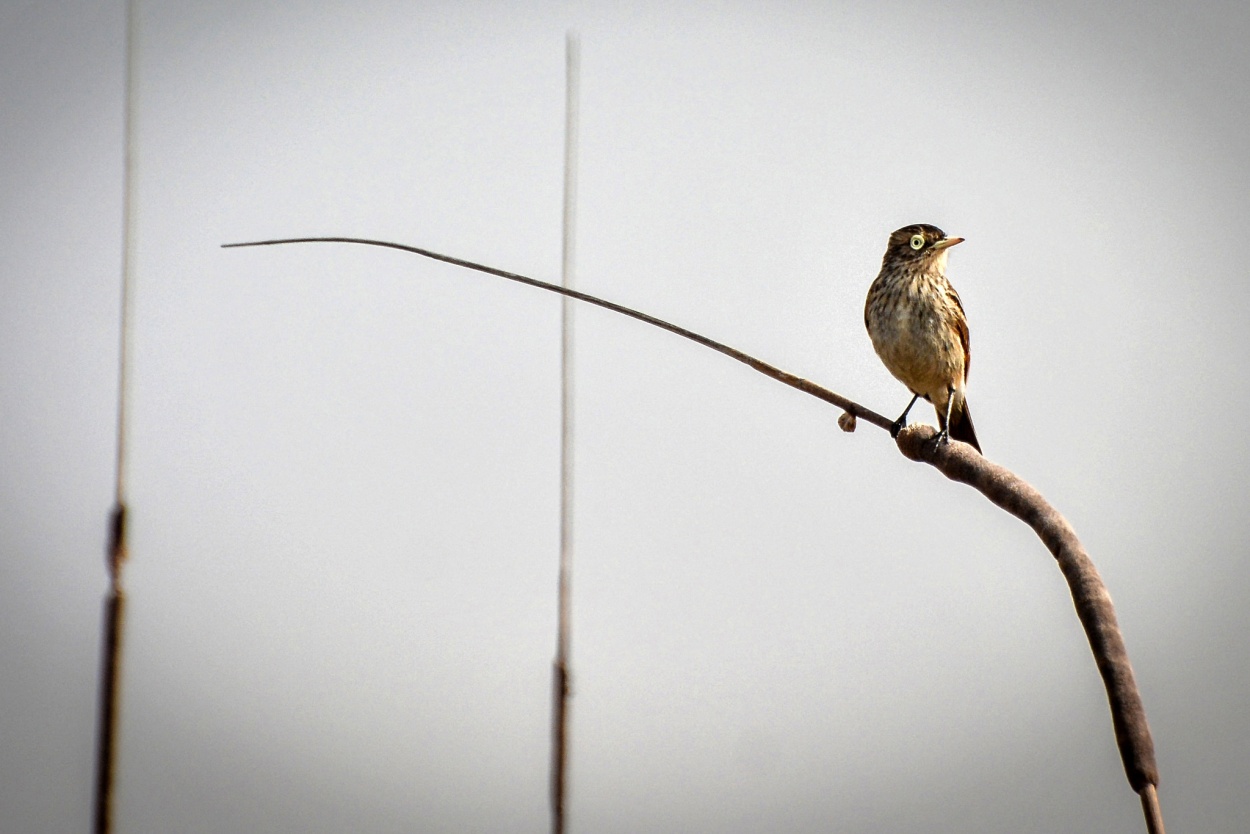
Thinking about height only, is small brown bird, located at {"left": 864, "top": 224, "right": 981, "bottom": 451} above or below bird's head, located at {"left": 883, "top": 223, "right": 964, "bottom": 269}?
below

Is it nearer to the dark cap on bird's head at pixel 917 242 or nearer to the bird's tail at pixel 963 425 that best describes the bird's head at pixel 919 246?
the dark cap on bird's head at pixel 917 242

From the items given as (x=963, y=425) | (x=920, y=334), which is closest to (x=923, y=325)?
(x=920, y=334)

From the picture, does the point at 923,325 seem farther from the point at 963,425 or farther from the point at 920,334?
the point at 963,425

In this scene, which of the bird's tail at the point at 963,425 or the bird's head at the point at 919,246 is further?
the bird's tail at the point at 963,425

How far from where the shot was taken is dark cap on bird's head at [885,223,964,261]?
114 centimetres

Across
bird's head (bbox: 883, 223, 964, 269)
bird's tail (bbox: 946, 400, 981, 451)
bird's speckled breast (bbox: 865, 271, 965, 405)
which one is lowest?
bird's tail (bbox: 946, 400, 981, 451)

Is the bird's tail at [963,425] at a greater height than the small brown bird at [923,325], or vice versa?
the small brown bird at [923,325]

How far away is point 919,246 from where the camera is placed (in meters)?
1.18

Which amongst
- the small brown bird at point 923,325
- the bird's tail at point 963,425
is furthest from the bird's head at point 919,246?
the bird's tail at point 963,425

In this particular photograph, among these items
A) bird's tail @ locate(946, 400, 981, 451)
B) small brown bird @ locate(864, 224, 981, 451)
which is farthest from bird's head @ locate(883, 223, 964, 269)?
bird's tail @ locate(946, 400, 981, 451)

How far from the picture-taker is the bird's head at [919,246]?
1.16 metres

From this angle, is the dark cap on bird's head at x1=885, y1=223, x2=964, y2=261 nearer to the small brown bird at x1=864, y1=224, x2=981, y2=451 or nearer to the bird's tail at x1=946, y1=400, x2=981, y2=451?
the small brown bird at x1=864, y1=224, x2=981, y2=451

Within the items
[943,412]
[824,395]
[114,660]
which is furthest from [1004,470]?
[943,412]

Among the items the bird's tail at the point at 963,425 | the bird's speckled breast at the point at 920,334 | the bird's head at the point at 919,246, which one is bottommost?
the bird's tail at the point at 963,425
